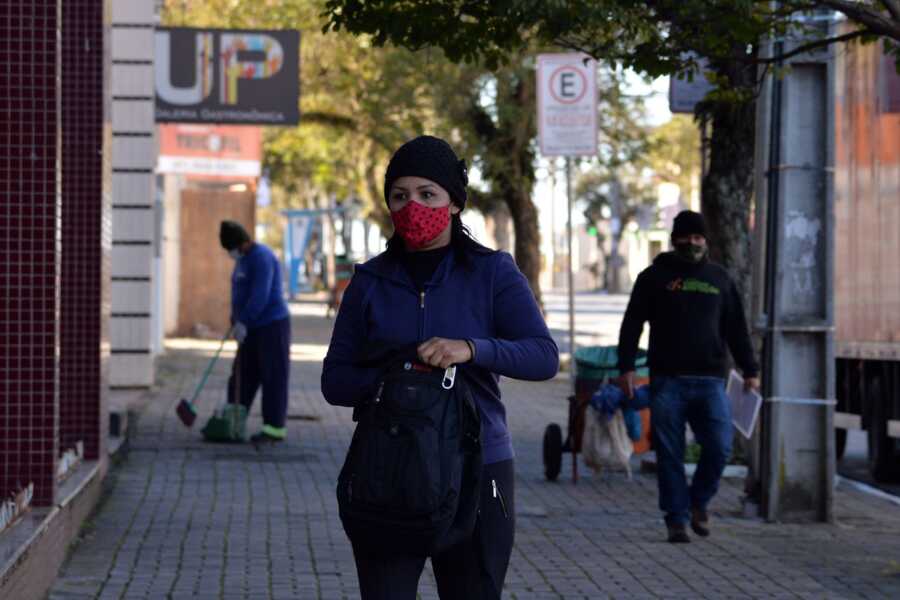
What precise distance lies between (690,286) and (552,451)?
304cm

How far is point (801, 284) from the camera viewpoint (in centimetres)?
1170

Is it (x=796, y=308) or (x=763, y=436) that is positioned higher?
(x=796, y=308)

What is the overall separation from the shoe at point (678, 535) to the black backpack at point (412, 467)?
5807 millimetres

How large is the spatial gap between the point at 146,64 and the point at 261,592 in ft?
45.5

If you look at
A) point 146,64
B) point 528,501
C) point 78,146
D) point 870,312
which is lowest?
point 528,501

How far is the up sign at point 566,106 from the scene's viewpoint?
61.0 ft

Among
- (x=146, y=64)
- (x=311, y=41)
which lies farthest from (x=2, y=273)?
(x=311, y=41)

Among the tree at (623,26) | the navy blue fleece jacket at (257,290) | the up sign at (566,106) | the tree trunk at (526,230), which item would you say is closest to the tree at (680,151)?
the tree trunk at (526,230)

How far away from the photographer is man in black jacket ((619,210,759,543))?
405 inches

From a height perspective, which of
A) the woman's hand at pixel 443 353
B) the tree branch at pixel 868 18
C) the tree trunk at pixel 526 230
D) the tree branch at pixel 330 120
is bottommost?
the woman's hand at pixel 443 353

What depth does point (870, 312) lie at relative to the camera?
49.2 feet

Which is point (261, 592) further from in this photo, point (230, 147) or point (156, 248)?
point (230, 147)

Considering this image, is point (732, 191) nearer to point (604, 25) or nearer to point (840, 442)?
point (840, 442)

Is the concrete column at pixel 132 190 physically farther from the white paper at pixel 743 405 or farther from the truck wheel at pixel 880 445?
the white paper at pixel 743 405
